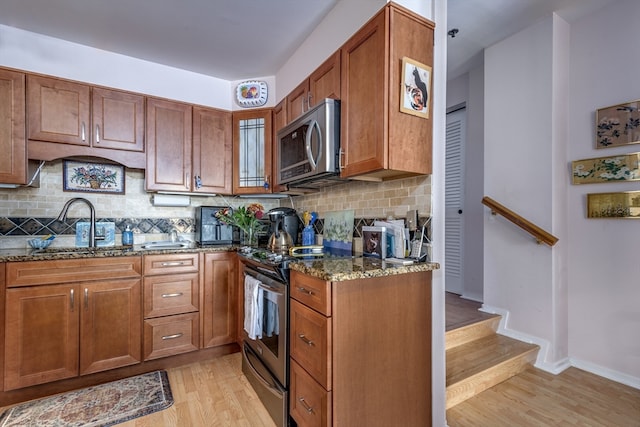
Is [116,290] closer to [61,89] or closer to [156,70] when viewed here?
[61,89]

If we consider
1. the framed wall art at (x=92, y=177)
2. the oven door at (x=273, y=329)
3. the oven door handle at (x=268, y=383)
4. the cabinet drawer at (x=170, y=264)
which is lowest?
the oven door handle at (x=268, y=383)

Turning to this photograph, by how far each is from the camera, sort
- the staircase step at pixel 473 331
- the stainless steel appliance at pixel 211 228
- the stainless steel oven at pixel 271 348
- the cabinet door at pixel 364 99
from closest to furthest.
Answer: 1. the cabinet door at pixel 364 99
2. the stainless steel oven at pixel 271 348
3. the staircase step at pixel 473 331
4. the stainless steel appliance at pixel 211 228

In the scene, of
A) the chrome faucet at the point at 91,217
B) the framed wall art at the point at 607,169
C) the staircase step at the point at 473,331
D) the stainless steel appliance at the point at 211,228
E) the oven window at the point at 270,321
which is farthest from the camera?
the stainless steel appliance at the point at 211,228

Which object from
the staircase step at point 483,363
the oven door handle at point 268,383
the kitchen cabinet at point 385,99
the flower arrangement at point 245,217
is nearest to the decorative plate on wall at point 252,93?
Result: the flower arrangement at point 245,217

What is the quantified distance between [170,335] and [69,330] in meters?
0.65

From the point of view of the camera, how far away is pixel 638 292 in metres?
2.04

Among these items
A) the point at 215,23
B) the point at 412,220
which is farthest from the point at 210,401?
the point at 215,23

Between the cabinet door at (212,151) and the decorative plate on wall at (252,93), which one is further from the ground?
the decorative plate on wall at (252,93)

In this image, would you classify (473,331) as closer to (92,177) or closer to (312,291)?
(312,291)

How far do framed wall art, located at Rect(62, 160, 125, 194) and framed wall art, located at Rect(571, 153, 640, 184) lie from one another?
3.97 metres

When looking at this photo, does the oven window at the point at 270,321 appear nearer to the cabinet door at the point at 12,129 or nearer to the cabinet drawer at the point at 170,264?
the cabinet drawer at the point at 170,264

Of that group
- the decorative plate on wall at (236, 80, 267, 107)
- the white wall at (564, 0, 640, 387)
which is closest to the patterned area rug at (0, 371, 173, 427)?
the decorative plate on wall at (236, 80, 267, 107)

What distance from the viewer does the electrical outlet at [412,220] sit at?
1670mm

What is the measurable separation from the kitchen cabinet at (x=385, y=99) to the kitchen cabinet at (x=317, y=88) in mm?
137
